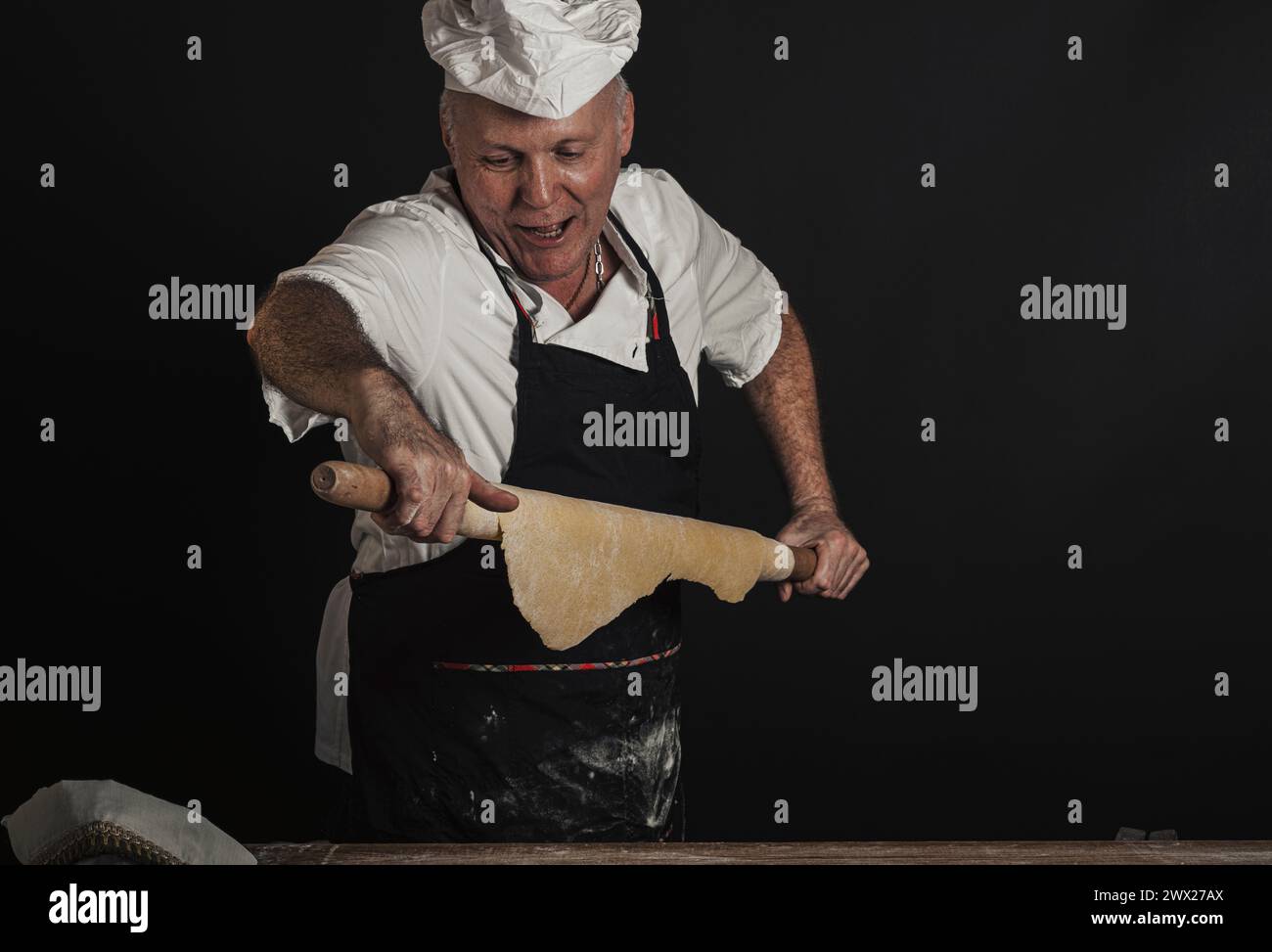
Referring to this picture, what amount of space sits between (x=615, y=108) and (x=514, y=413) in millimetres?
473

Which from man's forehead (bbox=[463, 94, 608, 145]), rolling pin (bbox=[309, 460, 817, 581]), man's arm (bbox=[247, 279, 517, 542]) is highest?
man's forehead (bbox=[463, 94, 608, 145])

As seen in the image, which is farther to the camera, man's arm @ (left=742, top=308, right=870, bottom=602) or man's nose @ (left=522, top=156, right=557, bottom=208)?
man's arm @ (left=742, top=308, right=870, bottom=602)

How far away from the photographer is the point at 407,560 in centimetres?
195

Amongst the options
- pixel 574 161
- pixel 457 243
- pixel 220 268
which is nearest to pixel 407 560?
pixel 457 243

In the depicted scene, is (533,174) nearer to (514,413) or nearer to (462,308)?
(462,308)

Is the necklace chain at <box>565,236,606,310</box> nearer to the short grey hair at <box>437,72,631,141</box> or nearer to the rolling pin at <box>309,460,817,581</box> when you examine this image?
the short grey hair at <box>437,72,631,141</box>

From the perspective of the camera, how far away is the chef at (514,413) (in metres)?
1.85

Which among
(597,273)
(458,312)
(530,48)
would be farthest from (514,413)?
(530,48)

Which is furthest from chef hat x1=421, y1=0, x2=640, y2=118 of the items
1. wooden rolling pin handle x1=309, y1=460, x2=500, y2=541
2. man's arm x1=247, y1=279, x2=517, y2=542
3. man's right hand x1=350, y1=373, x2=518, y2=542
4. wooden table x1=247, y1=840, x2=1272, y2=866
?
wooden table x1=247, y1=840, x2=1272, y2=866

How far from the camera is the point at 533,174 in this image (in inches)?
73.4

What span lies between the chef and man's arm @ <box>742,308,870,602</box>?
0.77ft

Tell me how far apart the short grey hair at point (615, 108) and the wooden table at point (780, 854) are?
0.99 metres

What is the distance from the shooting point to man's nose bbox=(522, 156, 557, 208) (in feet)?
6.12

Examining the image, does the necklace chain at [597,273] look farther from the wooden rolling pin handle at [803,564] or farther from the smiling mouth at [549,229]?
the wooden rolling pin handle at [803,564]
